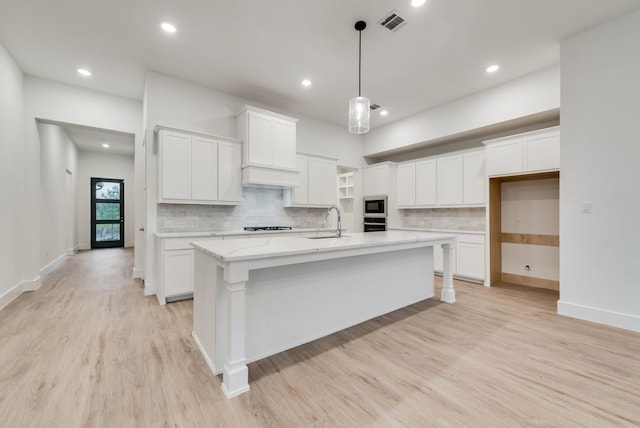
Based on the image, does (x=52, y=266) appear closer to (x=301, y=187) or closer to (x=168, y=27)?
(x=301, y=187)

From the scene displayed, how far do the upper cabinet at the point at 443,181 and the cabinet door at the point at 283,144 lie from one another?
2.52 metres

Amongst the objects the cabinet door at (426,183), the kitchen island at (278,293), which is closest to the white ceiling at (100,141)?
the kitchen island at (278,293)

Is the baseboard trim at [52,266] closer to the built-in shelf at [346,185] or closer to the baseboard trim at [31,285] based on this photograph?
the baseboard trim at [31,285]

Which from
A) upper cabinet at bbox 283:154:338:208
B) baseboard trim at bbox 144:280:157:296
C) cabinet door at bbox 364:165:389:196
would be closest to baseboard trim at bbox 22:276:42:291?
baseboard trim at bbox 144:280:157:296

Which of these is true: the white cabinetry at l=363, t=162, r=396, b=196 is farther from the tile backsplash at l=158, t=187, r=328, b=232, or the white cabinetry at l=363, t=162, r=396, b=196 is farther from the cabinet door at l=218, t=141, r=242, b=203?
the cabinet door at l=218, t=141, r=242, b=203

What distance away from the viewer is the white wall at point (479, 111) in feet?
12.0

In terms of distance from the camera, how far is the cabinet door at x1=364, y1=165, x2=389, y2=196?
579 centimetres

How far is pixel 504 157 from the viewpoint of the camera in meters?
4.10

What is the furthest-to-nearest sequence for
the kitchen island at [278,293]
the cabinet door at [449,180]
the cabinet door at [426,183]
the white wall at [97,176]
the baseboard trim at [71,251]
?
the white wall at [97,176], the baseboard trim at [71,251], the cabinet door at [426,183], the cabinet door at [449,180], the kitchen island at [278,293]

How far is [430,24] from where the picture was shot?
9.29ft

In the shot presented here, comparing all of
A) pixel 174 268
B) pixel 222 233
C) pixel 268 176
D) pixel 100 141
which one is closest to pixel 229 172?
pixel 268 176

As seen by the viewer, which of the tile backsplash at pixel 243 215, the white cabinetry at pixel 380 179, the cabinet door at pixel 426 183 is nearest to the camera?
the tile backsplash at pixel 243 215

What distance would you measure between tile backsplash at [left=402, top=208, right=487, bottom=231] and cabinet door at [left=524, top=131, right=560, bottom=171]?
119cm

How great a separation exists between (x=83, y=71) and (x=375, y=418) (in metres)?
5.32
